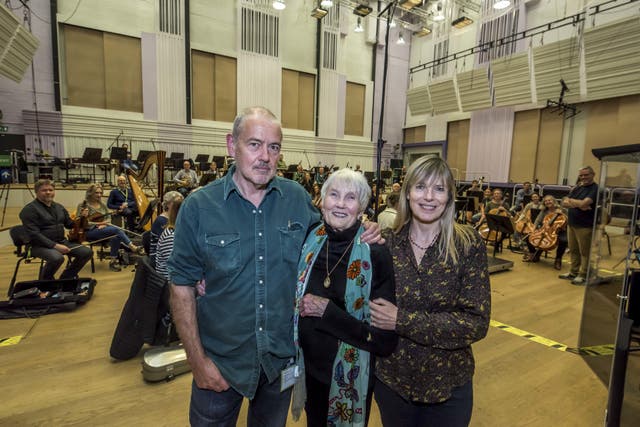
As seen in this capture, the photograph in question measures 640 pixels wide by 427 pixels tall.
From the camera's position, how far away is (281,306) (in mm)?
1351

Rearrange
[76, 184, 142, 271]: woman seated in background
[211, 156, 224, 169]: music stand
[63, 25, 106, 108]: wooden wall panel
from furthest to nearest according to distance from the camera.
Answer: [211, 156, 224, 169]: music stand
[63, 25, 106, 108]: wooden wall panel
[76, 184, 142, 271]: woman seated in background

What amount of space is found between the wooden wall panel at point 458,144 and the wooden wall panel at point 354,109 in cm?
454

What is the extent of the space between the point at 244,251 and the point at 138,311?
2.13 meters

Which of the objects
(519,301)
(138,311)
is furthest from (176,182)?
(519,301)

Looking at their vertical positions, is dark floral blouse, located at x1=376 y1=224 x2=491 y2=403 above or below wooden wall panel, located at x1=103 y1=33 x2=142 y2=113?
below

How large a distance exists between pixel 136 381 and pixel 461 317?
2.59 metres

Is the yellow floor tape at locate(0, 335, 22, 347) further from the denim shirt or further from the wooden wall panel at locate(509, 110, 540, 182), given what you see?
the wooden wall panel at locate(509, 110, 540, 182)

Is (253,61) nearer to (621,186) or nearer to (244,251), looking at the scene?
(621,186)

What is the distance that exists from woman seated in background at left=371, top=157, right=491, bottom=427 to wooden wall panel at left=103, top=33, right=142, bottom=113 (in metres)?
14.2

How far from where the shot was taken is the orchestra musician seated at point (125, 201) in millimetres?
6566

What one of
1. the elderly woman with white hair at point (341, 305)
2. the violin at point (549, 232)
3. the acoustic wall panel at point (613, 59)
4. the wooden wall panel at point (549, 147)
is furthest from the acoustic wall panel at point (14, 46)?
the wooden wall panel at point (549, 147)

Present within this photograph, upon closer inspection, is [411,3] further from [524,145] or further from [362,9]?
[524,145]

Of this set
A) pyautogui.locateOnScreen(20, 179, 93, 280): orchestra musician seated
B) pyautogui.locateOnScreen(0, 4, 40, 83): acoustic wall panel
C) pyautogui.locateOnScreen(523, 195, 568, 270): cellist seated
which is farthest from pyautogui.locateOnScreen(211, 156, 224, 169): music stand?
pyautogui.locateOnScreen(523, 195, 568, 270): cellist seated

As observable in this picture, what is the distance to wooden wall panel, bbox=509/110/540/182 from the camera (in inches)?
506
